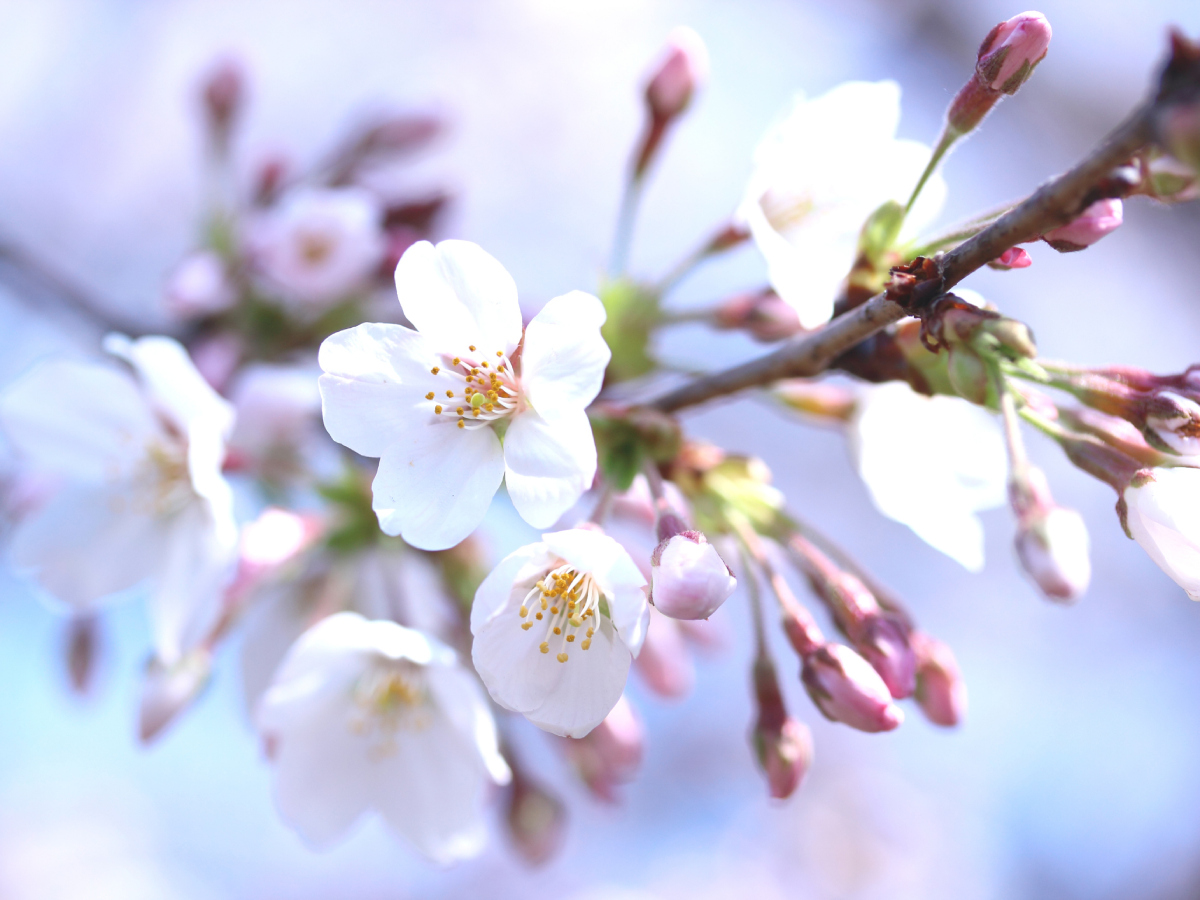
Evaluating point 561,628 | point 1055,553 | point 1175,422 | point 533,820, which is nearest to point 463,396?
point 561,628

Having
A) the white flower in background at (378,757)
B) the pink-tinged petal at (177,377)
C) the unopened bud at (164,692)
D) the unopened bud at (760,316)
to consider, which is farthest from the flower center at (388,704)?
the unopened bud at (760,316)

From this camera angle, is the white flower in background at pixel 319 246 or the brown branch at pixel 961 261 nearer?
the brown branch at pixel 961 261

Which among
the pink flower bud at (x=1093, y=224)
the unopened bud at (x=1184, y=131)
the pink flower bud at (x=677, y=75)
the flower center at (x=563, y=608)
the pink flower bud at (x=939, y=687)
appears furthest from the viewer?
the pink flower bud at (x=677, y=75)

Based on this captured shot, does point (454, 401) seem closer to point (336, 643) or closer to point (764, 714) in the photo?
point (336, 643)

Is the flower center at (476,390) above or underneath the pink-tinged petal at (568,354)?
underneath

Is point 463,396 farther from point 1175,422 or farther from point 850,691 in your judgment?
point 1175,422

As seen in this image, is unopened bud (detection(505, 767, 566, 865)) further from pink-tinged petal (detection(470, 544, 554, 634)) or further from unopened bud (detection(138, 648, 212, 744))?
pink-tinged petal (detection(470, 544, 554, 634))

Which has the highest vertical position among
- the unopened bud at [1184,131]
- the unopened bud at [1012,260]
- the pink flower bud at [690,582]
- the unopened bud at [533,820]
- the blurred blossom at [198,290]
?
the unopened bud at [1184,131]

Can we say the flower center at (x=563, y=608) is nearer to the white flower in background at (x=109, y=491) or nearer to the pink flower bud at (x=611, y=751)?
the pink flower bud at (x=611, y=751)

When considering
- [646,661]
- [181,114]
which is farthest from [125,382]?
[181,114]
